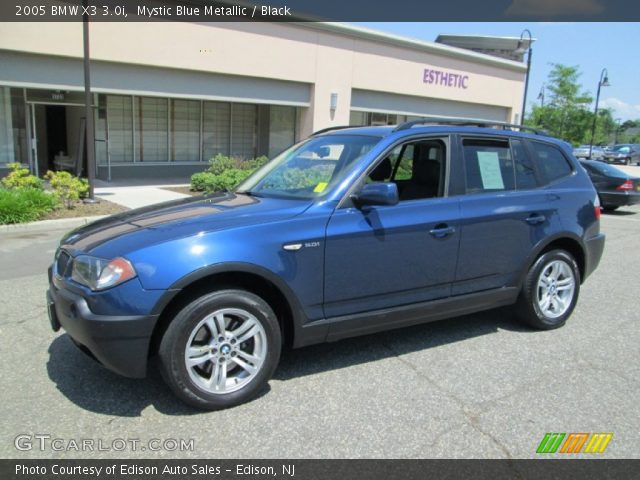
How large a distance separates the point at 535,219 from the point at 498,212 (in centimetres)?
45

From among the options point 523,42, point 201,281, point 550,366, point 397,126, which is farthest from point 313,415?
point 523,42

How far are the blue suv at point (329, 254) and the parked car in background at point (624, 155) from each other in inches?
1821

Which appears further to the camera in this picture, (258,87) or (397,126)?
(258,87)


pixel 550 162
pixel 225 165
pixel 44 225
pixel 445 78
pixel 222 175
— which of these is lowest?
pixel 44 225

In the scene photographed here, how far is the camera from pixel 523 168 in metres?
4.83

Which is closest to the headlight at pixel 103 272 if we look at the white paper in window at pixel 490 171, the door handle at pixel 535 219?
the white paper in window at pixel 490 171

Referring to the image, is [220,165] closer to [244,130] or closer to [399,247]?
[244,130]

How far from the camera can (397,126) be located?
14.1ft

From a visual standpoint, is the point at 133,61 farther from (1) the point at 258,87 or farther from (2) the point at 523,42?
(2) the point at 523,42

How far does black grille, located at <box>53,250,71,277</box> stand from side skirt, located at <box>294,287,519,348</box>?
5.17ft

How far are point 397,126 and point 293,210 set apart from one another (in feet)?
4.09

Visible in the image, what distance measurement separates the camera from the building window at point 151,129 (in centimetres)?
1714

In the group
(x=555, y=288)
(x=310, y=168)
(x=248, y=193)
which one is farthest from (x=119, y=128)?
(x=555, y=288)

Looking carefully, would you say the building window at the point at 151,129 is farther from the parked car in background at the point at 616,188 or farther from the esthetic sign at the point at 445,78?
the parked car in background at the point at 616,188
